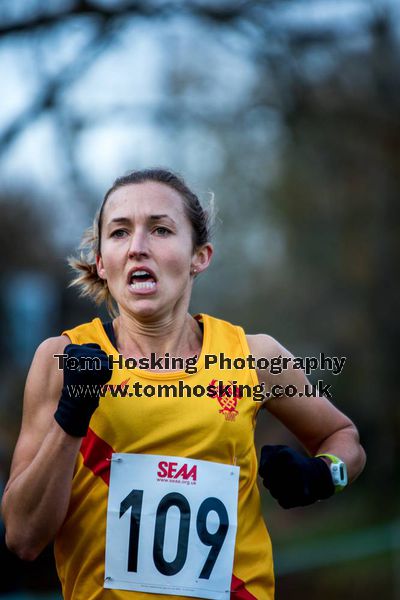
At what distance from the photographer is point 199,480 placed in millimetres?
2811

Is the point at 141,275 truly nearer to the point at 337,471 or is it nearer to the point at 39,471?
the point at 39,471

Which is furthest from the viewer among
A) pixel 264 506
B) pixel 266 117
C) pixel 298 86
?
pixel 266 117

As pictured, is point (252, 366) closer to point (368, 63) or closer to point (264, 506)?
point (264, 506)

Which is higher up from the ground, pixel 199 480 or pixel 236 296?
→ pixel 236 296

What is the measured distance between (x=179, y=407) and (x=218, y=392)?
157mm

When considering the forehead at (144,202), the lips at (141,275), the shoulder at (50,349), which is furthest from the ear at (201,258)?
the shoulder at (50,349)

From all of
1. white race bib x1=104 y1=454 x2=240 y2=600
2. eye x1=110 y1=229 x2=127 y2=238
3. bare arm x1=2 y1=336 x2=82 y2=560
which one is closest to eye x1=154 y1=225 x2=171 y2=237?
eye x1=110 y1=229 x2=127 y2=238

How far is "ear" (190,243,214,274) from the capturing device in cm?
319

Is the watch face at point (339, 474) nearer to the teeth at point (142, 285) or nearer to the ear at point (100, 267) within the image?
the teeth at point (142, 285)

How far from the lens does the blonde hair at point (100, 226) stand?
3148 millimetres

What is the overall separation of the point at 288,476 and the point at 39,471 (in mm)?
853

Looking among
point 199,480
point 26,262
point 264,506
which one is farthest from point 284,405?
point 26,262

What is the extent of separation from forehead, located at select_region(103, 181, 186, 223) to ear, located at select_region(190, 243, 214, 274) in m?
0.17

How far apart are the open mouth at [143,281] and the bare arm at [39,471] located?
386 mm
